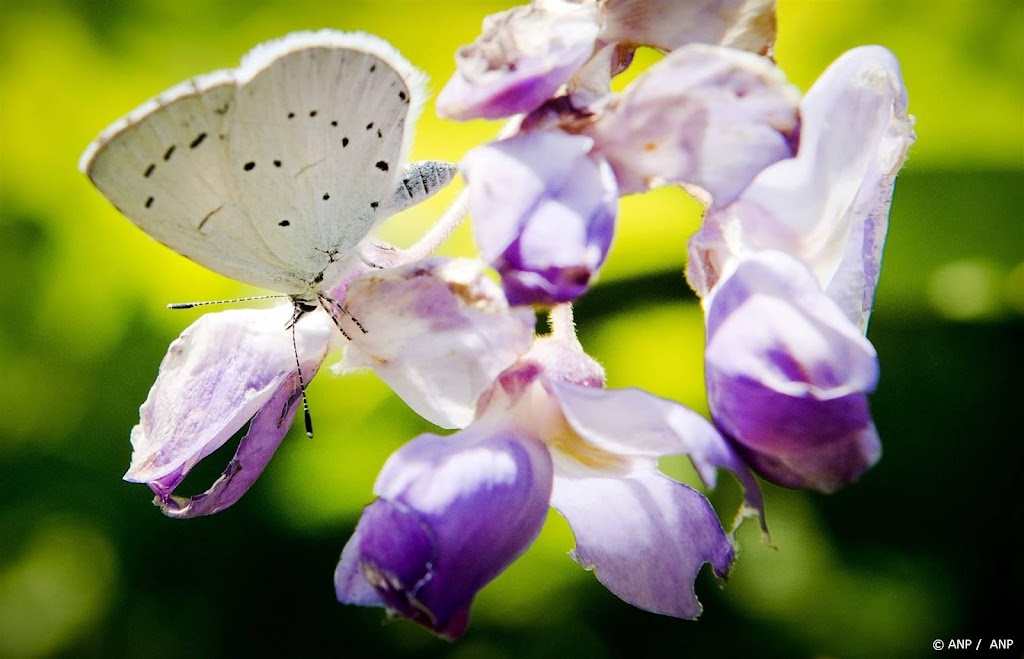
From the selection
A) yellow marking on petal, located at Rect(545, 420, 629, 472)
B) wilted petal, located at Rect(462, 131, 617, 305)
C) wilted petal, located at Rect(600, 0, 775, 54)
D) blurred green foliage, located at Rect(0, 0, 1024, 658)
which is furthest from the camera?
blurred green foliage, located at Rect(0, 0, 1024, 658)

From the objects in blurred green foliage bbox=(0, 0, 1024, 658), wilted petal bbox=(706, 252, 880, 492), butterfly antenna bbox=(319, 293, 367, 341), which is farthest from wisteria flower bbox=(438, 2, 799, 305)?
blurred green foliage bbox=(0, 0, 1024, 658)

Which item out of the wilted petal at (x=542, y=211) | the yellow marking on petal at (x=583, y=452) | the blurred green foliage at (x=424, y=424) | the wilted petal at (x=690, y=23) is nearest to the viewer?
the wilted petal at (x=542, y=211)

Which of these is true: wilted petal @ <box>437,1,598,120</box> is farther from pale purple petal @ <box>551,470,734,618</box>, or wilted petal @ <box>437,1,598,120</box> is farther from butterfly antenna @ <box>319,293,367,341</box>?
pale purple petal @ <box>551,470,734,618</box>

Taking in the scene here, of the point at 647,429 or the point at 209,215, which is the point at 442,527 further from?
the point at 209,215

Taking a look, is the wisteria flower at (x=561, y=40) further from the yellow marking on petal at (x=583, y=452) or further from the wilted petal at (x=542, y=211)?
the yellow marking on petal at (x=583, y=452)

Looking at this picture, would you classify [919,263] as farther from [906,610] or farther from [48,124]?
[48,124]

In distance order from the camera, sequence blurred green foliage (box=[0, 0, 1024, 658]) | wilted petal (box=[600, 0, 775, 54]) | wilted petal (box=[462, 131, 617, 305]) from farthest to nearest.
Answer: blurred green foliage (box=[0, 0, 1024, 658]) < wilted petal (box=[600, 0, 775, 54]) < wilted petal (box=[462, 131, 617, 305])

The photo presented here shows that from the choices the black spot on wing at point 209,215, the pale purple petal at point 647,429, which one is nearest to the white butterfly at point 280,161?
the black spot on wing at point 209,215

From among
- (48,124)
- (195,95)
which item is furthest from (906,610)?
(48,124)
